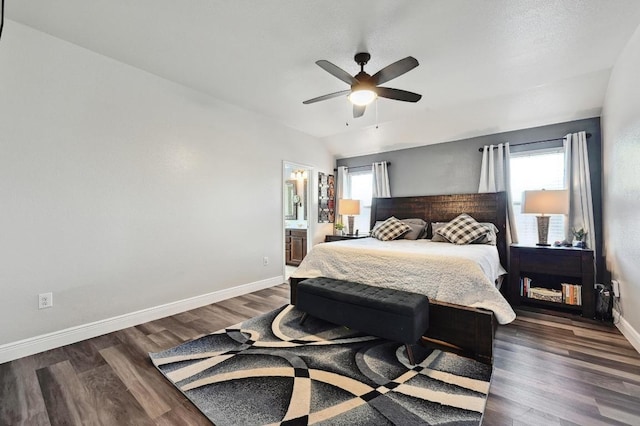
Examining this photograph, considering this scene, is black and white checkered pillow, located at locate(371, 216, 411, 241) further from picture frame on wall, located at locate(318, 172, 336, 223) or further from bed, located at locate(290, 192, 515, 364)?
picture frame on wall, located at locate(318, 172, 336, 223)

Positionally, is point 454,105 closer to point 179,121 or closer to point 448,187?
point 448,187

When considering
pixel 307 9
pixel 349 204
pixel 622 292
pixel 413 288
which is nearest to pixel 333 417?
pixel 413 288

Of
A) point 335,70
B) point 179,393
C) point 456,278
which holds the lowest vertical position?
point 179,393

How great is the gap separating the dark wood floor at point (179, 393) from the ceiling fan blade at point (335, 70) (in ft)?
8.60

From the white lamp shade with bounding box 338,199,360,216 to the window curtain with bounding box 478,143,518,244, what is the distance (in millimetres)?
2055

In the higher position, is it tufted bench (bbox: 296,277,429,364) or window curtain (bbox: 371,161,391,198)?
window curtain (bbox: 371,161,391,198)

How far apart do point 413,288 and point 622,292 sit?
2219 millimetres

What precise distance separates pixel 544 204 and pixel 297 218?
4524 mm

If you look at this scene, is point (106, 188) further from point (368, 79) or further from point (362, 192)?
point (362, 192)

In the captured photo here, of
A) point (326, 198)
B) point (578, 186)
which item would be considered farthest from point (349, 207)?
point (578, 186)

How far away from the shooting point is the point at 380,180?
5.28 m

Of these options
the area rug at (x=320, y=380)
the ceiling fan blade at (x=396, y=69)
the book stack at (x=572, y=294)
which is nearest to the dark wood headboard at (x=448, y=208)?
the book stack at (x=572, y=294)

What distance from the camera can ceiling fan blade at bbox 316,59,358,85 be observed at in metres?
2.26

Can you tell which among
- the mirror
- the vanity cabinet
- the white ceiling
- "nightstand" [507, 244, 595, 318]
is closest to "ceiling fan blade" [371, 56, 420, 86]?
the white ceiling
